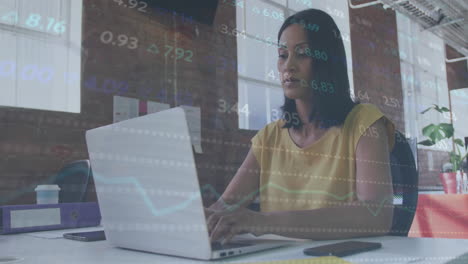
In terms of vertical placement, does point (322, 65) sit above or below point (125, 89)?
below

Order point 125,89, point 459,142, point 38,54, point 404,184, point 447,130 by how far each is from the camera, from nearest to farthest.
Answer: point 404,184 < point 38,54 < point 125,89 < point 447,130 < point 459,142

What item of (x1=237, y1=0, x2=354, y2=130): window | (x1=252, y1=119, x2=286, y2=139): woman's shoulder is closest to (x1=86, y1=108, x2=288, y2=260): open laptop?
(x1=252, y1=119, x2=286, y2=139): woman's shoulder

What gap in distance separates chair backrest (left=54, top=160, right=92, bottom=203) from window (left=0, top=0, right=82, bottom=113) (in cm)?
32

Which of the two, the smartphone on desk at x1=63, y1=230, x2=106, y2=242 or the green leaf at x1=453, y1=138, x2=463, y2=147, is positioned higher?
the green leaf at x1=453, y1=138, x2=463, y2=147

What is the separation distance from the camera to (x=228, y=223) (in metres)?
0.60

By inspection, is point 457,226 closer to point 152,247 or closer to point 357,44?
point 357,44

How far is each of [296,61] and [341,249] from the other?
87 cm

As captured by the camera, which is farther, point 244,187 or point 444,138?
point 444,138

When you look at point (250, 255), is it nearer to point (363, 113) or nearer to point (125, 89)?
point (363, 113)

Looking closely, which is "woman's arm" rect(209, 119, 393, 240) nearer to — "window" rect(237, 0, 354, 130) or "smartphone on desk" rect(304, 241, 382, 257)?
"smartphone on desk" rect(304, 241, 382, 257)

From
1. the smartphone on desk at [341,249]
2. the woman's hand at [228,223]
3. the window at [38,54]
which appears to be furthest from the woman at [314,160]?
the window at [38,54]

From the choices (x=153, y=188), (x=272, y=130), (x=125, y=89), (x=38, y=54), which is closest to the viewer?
(x=153, y=188)

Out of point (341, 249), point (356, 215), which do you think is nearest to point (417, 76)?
point (356, 215)

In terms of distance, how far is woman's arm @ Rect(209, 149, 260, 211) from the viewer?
1138 mm
